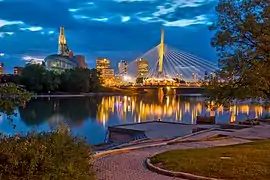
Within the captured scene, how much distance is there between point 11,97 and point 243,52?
24.5ft

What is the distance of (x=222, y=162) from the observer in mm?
9547

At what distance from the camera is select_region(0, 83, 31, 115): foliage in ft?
17.7

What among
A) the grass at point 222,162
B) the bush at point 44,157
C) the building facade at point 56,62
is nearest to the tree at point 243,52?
the grass at point 222,162

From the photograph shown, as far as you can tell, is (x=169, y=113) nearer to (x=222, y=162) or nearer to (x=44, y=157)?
(x=222, y=162)

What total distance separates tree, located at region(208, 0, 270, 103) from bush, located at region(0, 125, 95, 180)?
219 inches

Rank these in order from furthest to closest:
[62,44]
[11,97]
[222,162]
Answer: [62,44], [222,162], [11,97]

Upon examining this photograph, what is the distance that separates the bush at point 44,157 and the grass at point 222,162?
→ 9.43ft

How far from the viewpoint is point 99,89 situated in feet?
326

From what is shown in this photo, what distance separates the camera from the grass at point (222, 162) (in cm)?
850

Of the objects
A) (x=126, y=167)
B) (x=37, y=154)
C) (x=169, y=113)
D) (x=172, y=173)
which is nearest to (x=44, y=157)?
(x=37, y=154)

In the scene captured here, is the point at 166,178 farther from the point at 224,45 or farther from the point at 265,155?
the point at 224,45

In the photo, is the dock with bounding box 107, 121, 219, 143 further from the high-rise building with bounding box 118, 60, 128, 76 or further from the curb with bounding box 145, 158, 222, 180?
the high-rise building with bounding box 118, 60, 128, 76

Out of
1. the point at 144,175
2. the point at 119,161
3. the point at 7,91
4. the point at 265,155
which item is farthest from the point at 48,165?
the point at 265,155

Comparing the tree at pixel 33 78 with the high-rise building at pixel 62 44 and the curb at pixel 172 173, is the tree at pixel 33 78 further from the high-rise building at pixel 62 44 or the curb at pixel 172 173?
the high-rise building at pixel 62 44
